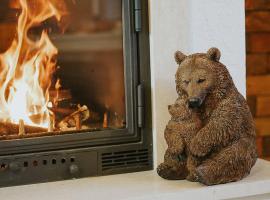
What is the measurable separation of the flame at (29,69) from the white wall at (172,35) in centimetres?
33

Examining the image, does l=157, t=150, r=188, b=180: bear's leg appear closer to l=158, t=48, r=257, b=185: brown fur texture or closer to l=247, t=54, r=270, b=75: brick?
l=158, t=48, r=257, b=185: brown fur texture

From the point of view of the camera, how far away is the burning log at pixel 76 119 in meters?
1.59

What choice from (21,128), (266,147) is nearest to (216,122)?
(21,128)

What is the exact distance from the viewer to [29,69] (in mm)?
1550

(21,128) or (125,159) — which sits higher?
(21,128)

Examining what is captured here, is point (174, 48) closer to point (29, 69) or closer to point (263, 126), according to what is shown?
point (29, 69)

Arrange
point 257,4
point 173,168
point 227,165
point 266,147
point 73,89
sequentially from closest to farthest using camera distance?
1. point 227,165
2. point 173,168
3. point 73,89
4. point 257,4
5. point 266,147

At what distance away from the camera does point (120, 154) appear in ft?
5.26

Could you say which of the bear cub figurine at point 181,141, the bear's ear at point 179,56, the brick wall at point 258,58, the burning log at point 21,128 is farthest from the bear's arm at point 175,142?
the brick wall at point 258,58

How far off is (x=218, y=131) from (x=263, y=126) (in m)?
1.28

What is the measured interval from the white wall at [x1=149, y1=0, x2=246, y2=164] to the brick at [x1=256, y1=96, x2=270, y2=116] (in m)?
0.99

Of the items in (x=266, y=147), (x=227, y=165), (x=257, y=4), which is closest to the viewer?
A: (x=227, y=165)

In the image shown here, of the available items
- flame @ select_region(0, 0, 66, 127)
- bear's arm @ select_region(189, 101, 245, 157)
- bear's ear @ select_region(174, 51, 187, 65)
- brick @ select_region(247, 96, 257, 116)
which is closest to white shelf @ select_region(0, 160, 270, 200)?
bear's arm @ select_region(189, 101, 245, 157)

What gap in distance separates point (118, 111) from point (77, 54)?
24 centimetres
